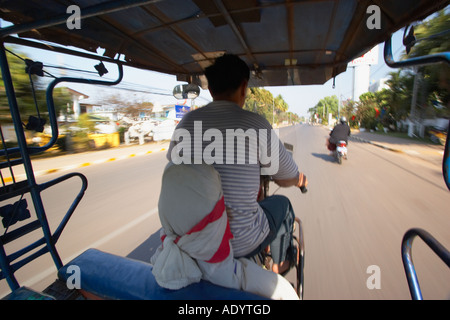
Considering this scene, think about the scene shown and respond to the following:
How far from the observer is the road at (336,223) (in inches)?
87.7

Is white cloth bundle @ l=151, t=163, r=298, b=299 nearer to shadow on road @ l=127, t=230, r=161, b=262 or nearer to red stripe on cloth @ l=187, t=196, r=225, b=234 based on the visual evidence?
red stripe on cloth @ l=187, t=196, r=225, b=234

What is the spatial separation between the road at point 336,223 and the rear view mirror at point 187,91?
1.00 metres

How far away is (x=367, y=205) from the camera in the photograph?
412 cm

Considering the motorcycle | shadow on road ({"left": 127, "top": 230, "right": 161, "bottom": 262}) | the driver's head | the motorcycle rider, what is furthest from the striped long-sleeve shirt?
the motorcycle rider

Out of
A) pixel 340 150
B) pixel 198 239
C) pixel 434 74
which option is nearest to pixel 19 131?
pixel 198 239

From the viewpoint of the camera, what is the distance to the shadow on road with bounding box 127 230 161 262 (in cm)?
272

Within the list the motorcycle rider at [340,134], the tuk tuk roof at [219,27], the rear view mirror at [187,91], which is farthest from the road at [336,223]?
the motorcycle rider at [340,134]

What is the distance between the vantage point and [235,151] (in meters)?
1.27

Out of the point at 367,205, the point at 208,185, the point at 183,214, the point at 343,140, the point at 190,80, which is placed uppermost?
the point at 190,80

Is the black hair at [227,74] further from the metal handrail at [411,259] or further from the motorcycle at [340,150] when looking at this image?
the motorcycle at [340,150]

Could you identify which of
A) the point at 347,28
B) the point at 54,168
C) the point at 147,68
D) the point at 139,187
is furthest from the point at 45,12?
the point at 54,168

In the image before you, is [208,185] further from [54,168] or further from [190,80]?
[54,168]

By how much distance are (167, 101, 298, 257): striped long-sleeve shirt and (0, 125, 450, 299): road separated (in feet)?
3.72

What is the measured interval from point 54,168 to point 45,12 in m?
7.74
